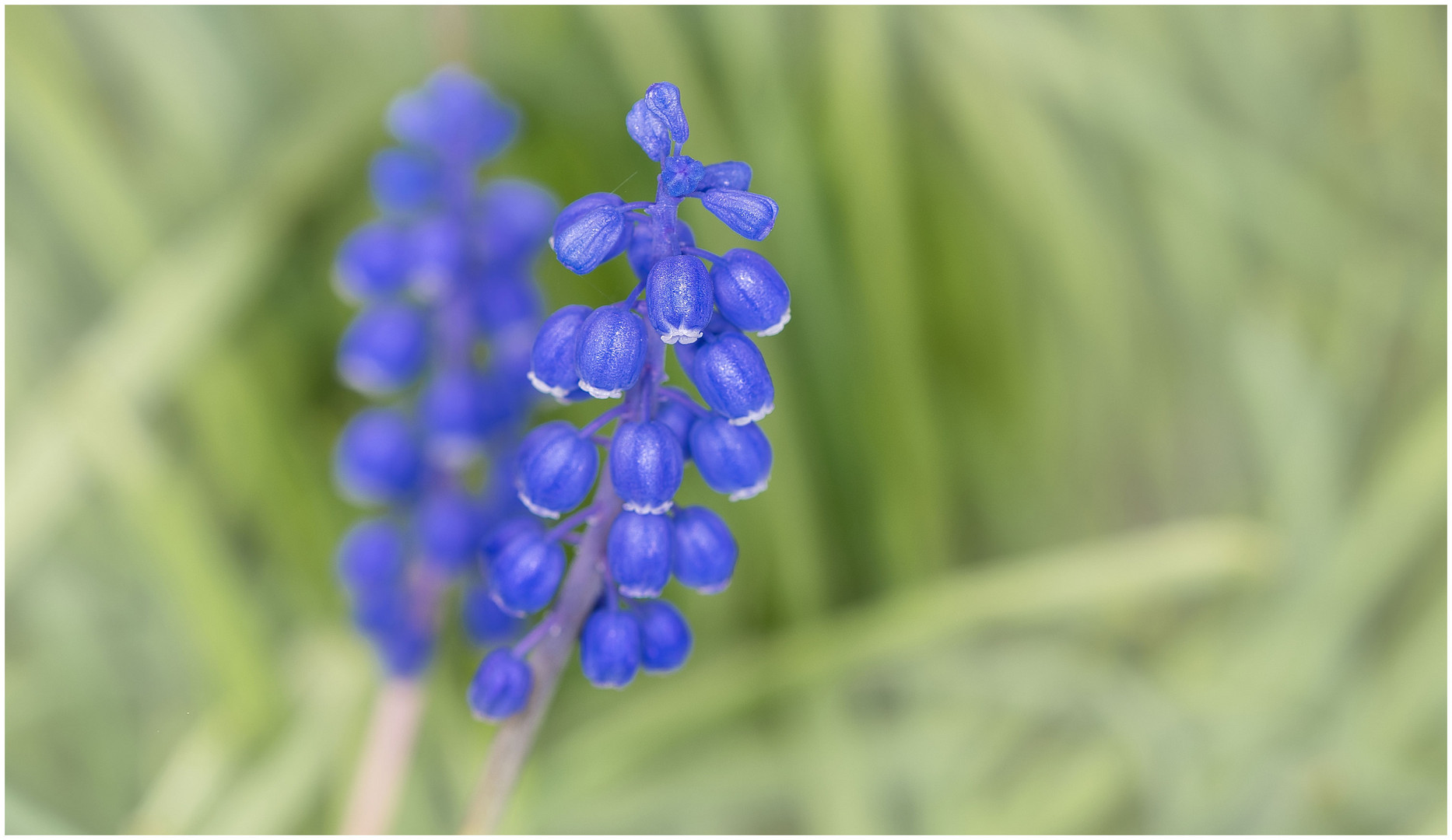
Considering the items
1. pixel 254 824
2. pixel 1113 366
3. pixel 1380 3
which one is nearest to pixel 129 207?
pixel 254 824

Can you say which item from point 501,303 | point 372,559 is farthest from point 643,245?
point 372,559

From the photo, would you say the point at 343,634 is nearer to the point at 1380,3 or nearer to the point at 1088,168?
the point at 1088,168

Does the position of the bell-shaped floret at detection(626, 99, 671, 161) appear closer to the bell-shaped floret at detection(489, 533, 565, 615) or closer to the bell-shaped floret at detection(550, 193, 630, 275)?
the bell-shaped floret at detection(550, 193, 630, 275)

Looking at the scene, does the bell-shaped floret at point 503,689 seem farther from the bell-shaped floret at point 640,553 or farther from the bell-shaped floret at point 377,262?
the bell-shaped floret at point 377,262

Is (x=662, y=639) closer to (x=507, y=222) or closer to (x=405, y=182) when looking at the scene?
(x=507, y=222)

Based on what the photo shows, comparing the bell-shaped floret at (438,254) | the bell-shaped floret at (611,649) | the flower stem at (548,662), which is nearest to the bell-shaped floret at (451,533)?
the bell-shaped floret at (438,254)

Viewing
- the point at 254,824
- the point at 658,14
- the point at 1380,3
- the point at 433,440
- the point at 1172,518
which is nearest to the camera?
the point at 433,440
